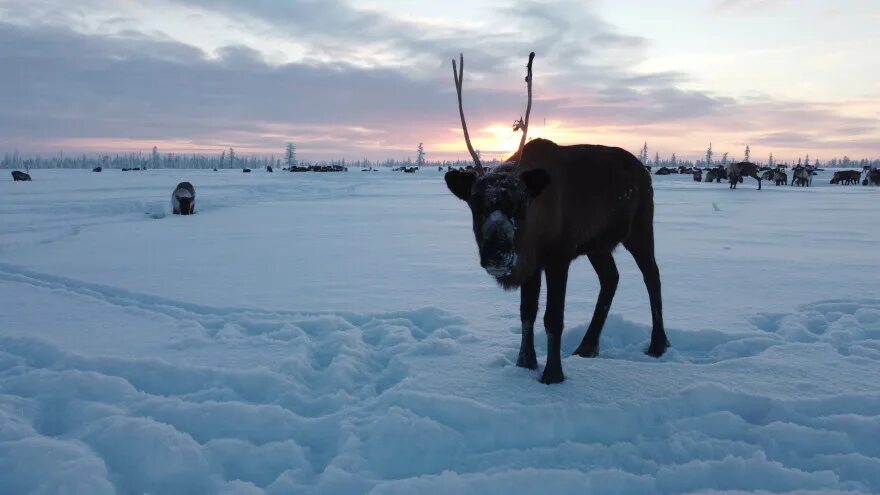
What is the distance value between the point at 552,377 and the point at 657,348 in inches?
51.4

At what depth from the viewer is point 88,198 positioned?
2292 centimetres

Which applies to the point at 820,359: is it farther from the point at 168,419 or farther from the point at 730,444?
the point at 168,419

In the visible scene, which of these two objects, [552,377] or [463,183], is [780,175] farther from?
[463,183]

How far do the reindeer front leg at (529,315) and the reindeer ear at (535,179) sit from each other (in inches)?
30.4

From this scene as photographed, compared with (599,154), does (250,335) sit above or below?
below

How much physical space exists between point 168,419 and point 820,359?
4.71 meters

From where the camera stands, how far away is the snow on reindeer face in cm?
322

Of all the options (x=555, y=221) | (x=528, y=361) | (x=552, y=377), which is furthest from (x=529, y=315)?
(x=555, y=221)

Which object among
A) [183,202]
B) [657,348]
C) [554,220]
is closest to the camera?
[554,220]

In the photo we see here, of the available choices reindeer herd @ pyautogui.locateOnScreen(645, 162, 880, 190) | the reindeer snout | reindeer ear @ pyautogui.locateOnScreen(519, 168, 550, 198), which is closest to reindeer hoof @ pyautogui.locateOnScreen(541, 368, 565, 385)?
the reindeer snout

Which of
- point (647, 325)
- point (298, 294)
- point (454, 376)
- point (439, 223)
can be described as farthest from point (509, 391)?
point (439, 223)

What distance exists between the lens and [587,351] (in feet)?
15.0

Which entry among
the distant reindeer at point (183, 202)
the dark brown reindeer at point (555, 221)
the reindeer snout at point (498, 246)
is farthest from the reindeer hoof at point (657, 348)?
the distant reindeer at point (183, 202)

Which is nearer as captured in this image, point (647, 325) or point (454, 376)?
point (454, 376)
